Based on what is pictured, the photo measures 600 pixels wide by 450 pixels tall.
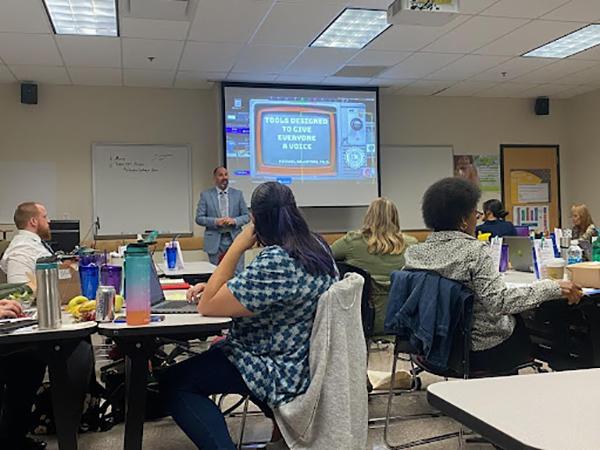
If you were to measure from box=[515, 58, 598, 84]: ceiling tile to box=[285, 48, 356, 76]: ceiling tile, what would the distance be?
7.16 feet

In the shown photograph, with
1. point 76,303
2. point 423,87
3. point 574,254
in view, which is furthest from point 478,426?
point 423,87

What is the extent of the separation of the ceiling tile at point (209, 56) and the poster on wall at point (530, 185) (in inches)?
159

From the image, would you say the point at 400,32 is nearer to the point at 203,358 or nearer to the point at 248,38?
the point at 248,38

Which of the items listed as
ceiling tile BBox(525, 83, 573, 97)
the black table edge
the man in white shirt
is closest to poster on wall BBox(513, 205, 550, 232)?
ceiling tile BBox(525, 83, 573, 97)

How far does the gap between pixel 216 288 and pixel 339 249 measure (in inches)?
57.6

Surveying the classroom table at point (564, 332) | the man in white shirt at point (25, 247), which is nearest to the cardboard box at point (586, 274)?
the classroom table at point (564, 332)

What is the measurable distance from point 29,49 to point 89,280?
343 cm

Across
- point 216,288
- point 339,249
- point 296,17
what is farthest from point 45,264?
point 296,17

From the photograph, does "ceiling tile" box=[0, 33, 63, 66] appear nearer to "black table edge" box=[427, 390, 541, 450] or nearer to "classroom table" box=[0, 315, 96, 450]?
"classroom table" box=[0, 315, 96, 450]

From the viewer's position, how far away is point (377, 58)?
18.2ft

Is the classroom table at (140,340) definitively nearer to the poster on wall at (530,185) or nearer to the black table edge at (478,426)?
the black table edge at (478,426)

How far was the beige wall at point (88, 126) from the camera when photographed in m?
6.08

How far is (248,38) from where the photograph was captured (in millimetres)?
4848

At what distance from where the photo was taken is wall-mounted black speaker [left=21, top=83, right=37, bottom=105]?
5961mm
